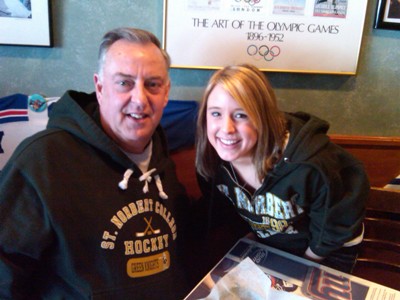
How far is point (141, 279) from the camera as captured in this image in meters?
0.95

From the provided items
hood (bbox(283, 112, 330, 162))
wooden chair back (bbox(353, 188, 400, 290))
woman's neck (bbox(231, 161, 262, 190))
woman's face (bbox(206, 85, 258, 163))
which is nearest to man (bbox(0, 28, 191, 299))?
woman's face (bbox(206, 85, 258, 163))

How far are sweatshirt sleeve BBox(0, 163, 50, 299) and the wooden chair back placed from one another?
1.08 meters

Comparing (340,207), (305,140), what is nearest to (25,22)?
(305,140)

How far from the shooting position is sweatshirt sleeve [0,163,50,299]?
783mm

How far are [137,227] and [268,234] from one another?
49cm

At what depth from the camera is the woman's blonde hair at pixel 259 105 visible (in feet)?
3.12

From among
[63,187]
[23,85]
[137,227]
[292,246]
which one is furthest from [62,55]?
[292,246]

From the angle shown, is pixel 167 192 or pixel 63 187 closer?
pixel 63 187

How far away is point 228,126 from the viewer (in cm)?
96

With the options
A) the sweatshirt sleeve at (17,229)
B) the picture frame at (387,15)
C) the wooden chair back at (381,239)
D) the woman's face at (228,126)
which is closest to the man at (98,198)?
the sweatshirt sleeve at (17,229)

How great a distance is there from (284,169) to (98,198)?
22.3 inches

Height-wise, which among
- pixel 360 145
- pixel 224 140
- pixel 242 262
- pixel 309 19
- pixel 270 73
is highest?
pixel 309 19

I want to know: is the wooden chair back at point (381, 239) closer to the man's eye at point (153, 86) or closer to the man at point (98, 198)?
the man at point (98, 198)

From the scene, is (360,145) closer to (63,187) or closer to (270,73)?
(270,73)
